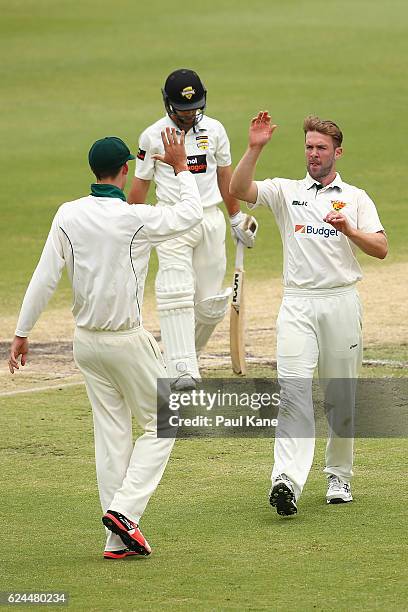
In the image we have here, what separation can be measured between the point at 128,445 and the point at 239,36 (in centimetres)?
2477

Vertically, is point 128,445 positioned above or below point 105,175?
below

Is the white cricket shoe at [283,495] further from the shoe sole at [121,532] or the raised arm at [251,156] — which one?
the raised arm at [251,156]

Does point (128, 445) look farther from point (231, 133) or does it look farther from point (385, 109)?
point (385, 109)

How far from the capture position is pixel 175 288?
32.7 ft

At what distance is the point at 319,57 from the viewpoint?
28.4 meters

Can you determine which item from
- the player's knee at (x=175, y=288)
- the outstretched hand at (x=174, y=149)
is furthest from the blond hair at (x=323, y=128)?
the player's knee at (x=175, y=288)

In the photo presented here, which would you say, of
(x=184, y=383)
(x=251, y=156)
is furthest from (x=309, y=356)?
(x=184, y=383)

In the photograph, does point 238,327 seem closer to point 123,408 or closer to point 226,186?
point 226,186

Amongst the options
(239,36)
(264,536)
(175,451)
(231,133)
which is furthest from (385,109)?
(264,536)

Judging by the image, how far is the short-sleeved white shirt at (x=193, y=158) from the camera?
10.1 metres

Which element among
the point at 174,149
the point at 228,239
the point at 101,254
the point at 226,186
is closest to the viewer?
the point at 101,254

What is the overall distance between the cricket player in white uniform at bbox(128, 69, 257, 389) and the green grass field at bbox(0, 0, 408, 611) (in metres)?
0.87

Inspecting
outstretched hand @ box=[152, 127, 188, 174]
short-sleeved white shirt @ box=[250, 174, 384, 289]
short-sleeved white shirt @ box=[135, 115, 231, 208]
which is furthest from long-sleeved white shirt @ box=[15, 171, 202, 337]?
short-sleeved white shirt @ box=[135, 115, 231, 208]

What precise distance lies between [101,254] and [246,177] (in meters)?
1.18
